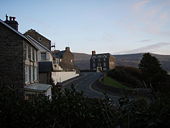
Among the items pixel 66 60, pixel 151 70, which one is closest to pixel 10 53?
pixel 151 70

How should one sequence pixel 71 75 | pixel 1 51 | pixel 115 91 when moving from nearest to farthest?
1. pixel 1 51
2. pixel 115 91
3. pixel 71 75

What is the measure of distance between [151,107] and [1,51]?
20339mm

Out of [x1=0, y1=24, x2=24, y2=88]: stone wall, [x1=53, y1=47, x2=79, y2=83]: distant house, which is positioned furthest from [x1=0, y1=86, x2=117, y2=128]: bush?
[x1=53, y1=47, x2=79, y2=83]: distant house

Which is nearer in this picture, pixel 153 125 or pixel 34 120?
pixel 153 125

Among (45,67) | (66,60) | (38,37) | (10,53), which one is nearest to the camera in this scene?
(10,53)

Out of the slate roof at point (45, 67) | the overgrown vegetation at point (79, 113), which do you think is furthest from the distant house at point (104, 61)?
the overgrown vegetation at point (79, 113)

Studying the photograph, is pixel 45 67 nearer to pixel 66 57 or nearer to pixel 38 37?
pixel 38 37

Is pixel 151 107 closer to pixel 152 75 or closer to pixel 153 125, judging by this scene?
pixel 153 125

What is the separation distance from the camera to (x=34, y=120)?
4.36 metres

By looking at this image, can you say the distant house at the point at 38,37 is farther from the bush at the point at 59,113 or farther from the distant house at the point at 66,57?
the bush at the point at 59,113

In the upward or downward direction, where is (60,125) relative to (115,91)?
upward

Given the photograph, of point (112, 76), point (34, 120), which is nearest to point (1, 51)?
point (34, 120)

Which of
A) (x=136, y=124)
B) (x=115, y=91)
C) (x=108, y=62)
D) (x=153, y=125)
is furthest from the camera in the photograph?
(x=108, y=62)

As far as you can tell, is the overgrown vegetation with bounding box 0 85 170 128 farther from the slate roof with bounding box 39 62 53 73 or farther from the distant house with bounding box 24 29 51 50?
the distant house with bounding box 24 29 51 50
